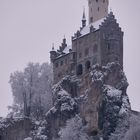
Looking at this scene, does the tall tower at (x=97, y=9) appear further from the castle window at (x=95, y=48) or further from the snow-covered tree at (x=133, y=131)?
the snow-covered tree at (x=133, y=131)

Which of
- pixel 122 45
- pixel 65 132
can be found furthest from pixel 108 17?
pixel 65 132

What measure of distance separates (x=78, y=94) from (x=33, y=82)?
16736 millimetres

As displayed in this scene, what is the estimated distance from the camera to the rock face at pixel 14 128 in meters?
127

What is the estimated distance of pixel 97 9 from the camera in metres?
140

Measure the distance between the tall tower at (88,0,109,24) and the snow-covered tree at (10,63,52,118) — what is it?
592 inches

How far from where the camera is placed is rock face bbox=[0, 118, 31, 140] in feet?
416

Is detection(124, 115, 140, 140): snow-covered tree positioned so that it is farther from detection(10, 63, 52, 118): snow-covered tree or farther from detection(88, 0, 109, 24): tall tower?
detection(88, 0, 109, 24): tall tower

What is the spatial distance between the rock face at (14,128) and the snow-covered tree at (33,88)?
8923 millimetres

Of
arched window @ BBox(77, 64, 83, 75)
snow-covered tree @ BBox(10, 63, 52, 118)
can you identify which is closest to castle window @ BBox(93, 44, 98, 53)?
arched window @ BBox(77, 64, 83, 75)

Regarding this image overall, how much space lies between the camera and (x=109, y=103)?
121688 mm

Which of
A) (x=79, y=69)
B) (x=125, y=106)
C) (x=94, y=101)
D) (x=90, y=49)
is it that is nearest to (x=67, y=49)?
(x=79, y=69)

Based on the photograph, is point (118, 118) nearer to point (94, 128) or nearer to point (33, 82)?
point (94, 128)

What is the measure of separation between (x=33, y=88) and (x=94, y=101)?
21.2 meters

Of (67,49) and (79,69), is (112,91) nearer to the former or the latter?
(79,69)
